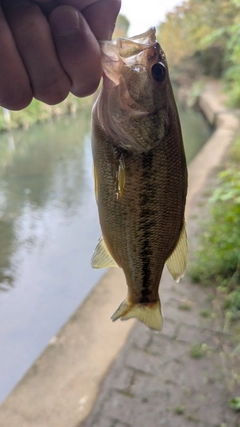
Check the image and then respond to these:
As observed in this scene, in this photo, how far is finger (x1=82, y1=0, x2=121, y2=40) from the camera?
91 centimetres

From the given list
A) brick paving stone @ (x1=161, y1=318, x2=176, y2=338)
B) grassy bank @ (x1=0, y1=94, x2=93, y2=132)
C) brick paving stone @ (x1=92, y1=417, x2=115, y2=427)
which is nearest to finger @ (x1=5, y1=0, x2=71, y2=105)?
brick paving stone @ (x1=92, y1=417, x2=115, y2=427)

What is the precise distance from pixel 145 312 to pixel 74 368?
165cm

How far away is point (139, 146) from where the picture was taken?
3.41 feet

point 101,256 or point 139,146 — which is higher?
point 139,146

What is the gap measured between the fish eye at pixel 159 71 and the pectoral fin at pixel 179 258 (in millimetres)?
425

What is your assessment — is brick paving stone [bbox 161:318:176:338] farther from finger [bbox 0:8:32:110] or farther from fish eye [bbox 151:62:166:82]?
finger [bbox 0:8:32:110]

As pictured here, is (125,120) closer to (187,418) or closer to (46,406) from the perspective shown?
(187,418)

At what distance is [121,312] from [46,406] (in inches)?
60.0

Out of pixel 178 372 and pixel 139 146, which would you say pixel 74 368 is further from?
pixel 139 146

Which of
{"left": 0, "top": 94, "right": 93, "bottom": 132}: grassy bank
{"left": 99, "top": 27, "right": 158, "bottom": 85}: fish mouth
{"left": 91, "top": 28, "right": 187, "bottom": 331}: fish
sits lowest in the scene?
{"left": 0, "top": 94, "right": 93, "bottom": 132}: grassy bank

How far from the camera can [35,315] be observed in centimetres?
351

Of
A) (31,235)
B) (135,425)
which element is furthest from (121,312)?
(31,235)

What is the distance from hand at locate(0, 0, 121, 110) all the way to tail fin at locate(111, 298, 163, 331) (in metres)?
0.68

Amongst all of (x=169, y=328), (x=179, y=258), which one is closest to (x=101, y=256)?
(x=179, y=258)
